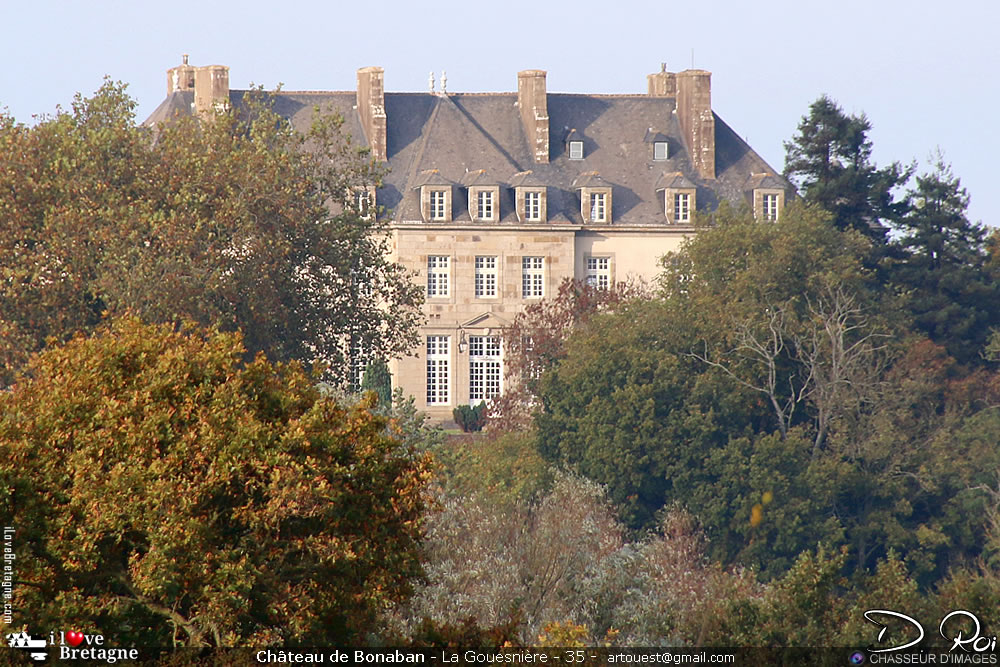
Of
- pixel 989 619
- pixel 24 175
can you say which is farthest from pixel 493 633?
pixel 24 175

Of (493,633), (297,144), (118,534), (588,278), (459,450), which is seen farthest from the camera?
(588,278)

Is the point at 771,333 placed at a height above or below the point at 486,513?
above

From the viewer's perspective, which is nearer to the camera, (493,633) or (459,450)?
(493,633)

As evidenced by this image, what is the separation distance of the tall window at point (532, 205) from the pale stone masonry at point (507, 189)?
0.14ft

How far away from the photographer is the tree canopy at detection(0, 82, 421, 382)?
38.8 metres

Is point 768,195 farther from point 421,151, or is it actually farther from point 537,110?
point 421,151

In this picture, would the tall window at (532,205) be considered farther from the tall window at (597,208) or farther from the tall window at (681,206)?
the tall window at (681,206)

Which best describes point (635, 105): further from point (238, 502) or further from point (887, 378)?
point (238, 502)

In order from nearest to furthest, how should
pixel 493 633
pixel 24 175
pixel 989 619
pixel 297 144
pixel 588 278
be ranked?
pixel 493 633, pixel 989 619, pixel 24 175, pixel 297 144, pixel 588 278

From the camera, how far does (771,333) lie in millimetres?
59875

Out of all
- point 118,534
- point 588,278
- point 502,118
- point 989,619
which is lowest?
point 989,619

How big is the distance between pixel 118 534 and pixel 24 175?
22.5 meters

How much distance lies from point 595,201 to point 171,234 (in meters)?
37.8
